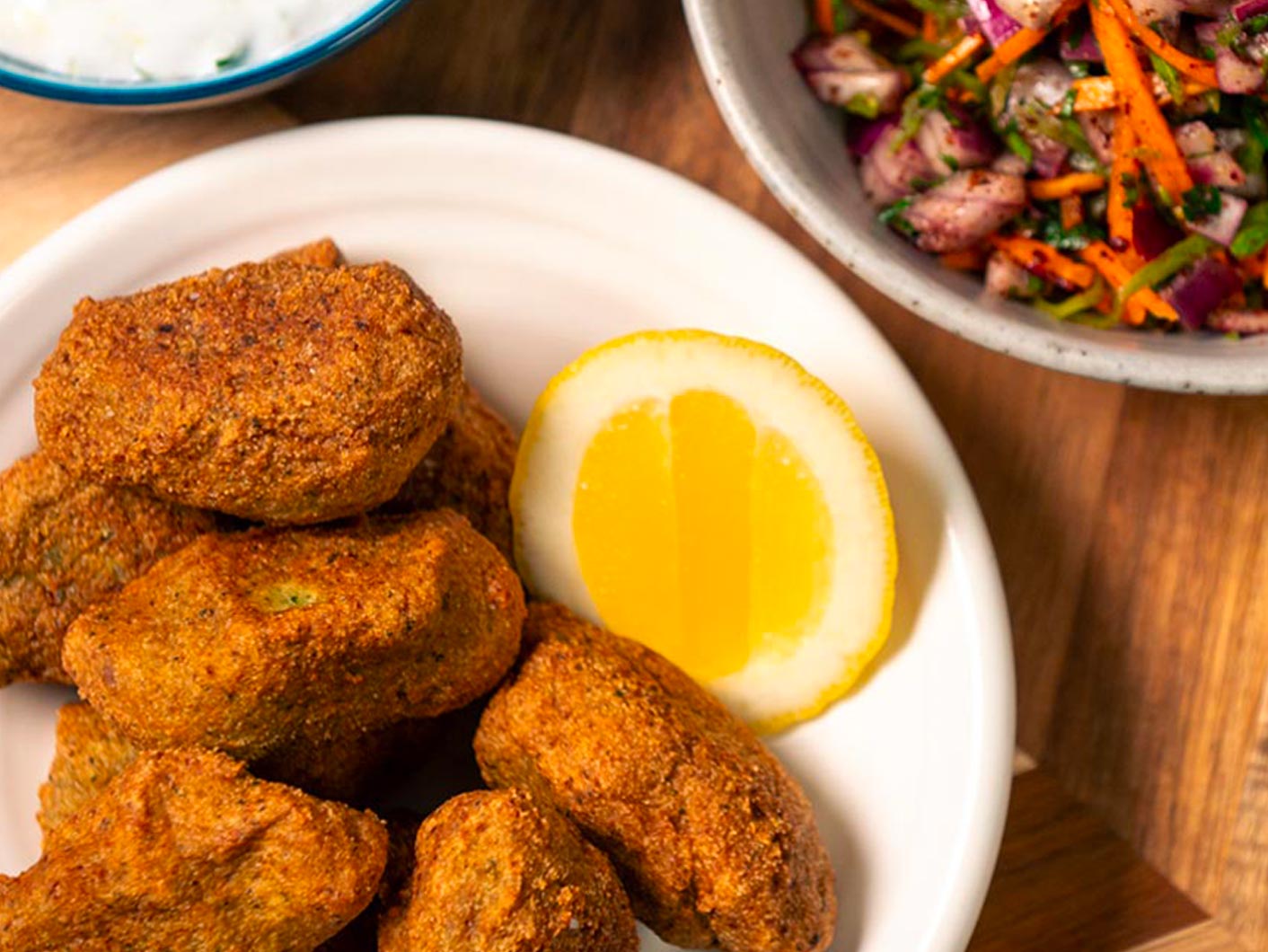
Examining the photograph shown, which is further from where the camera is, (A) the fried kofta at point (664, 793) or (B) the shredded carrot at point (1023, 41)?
(B) the shredded carrot at point (1023, 41)

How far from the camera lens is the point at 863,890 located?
1.74m

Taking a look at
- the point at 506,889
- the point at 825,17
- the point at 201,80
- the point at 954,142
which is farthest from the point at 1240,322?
the point at 201,80

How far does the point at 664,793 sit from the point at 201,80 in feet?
3.06

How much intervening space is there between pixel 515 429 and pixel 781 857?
24.6 inches

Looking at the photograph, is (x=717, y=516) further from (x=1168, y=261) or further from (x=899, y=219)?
(x=1168, y=261)

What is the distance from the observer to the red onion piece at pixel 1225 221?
172 centimetres

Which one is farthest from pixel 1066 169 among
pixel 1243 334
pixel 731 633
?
pixel 731 633

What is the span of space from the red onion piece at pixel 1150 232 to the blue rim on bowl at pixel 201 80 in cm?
89

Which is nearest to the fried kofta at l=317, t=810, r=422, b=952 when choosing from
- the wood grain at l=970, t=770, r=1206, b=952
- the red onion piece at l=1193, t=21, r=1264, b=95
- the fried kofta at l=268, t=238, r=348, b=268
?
the fried kofta at l=268, t=238, r=348, b=268

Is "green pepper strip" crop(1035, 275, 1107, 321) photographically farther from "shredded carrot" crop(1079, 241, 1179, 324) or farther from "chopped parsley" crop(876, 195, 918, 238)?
"chopped parsley" crop(876, 195, 918, 238)

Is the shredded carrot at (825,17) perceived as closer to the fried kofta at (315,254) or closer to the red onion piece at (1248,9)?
the red onion piece at (1248,9)

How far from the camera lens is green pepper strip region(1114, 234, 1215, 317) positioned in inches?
68.9

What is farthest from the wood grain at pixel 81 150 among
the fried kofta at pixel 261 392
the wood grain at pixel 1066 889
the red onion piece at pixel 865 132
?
the wood grain at pixel 1066 889

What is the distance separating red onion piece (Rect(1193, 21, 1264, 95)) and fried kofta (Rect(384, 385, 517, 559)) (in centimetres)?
91
